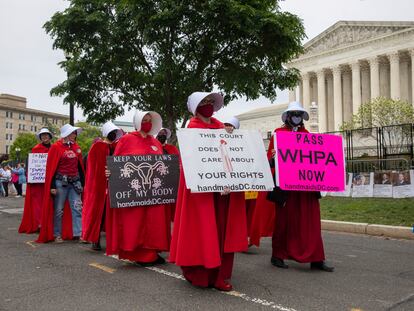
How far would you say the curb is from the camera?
9.45 meters

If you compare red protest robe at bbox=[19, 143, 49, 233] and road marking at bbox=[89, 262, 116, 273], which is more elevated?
red protest robe at bbox=[19, 143, 49, 233]

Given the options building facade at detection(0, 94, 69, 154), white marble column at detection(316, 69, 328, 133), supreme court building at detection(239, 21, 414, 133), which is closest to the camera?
supreme court building at detection(239, 21, 414, 133)

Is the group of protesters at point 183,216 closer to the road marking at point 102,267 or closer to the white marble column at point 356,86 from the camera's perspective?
the road marking at point 102,267

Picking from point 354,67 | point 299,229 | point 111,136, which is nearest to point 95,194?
point 111,136

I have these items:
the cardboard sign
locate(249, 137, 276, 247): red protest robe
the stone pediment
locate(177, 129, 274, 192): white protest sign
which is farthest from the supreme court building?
locate(177, 129, 274, 192): white protest sign

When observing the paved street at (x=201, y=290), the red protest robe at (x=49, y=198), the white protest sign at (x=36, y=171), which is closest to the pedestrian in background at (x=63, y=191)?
the red protest robe at (x=49, y=198)

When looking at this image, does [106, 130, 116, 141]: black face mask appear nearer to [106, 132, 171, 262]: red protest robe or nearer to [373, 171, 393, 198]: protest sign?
[106, 132, 171, 262]: red protest robe

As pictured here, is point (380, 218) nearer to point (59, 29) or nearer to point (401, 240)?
point (401, 240)

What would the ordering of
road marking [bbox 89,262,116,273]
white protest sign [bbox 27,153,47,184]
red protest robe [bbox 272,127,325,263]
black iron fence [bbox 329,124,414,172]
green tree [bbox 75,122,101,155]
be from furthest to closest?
green tree [bbox 75,122,101,155] → black iron fence [bbox 329,124,414,172] → white protest sign [bbox 27,153,47,184] → road marking [bbox 89,262,116,273] → red protest robe [bbox 272,127,325,263]

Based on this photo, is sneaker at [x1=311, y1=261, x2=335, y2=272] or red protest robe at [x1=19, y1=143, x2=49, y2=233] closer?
sneaker at [x1=311, y1=261, x2=335, y2=272]

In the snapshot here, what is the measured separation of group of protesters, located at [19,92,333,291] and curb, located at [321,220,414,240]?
11.1 ft

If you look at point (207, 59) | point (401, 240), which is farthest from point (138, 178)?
point (207, 59)

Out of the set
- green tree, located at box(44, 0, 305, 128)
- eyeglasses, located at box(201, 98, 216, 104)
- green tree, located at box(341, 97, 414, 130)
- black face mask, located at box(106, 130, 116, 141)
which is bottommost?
black face mask, located at box(106, 130, 116, 141)

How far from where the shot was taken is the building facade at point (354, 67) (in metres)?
66.6
